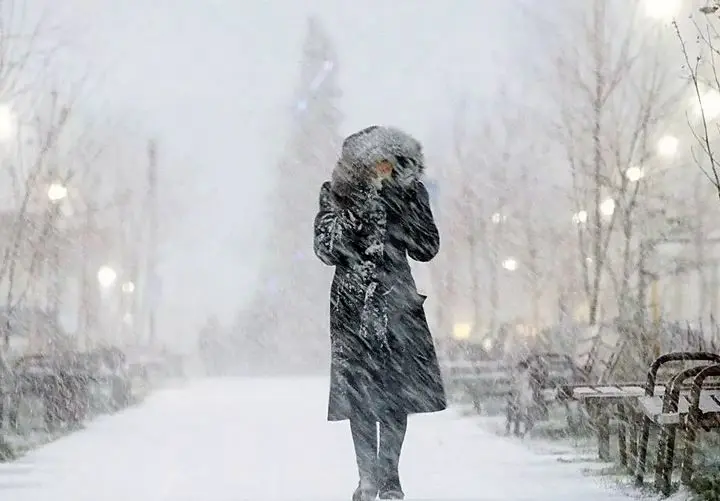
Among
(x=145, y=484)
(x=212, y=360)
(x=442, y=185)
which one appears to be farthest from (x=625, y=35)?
(x=212, y=360)

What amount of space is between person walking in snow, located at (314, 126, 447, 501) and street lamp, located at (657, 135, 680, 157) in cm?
836

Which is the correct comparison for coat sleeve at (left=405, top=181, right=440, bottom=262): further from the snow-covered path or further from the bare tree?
the bare tree

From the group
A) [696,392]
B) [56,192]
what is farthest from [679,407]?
[56,192]

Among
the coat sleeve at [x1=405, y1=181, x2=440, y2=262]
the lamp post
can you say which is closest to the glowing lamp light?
the lamp post

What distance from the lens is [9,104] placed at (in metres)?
10.3

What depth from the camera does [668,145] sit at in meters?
11.6

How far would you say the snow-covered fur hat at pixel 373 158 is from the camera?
378cm

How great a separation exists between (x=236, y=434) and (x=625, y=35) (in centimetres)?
672

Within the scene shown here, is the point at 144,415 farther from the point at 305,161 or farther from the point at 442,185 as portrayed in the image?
the point at 305,161

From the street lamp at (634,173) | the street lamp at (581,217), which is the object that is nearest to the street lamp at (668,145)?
the street lamp at (634,173)

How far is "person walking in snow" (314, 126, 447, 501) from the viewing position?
3650 mm

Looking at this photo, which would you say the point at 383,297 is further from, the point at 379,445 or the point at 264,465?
the point at 264,465

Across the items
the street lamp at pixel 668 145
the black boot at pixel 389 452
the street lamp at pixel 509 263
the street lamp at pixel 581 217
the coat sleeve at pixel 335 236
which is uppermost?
the street lamp at pixel 668 145

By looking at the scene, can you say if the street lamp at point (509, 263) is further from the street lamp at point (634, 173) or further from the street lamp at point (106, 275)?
the street lamp at point (634, 173)
